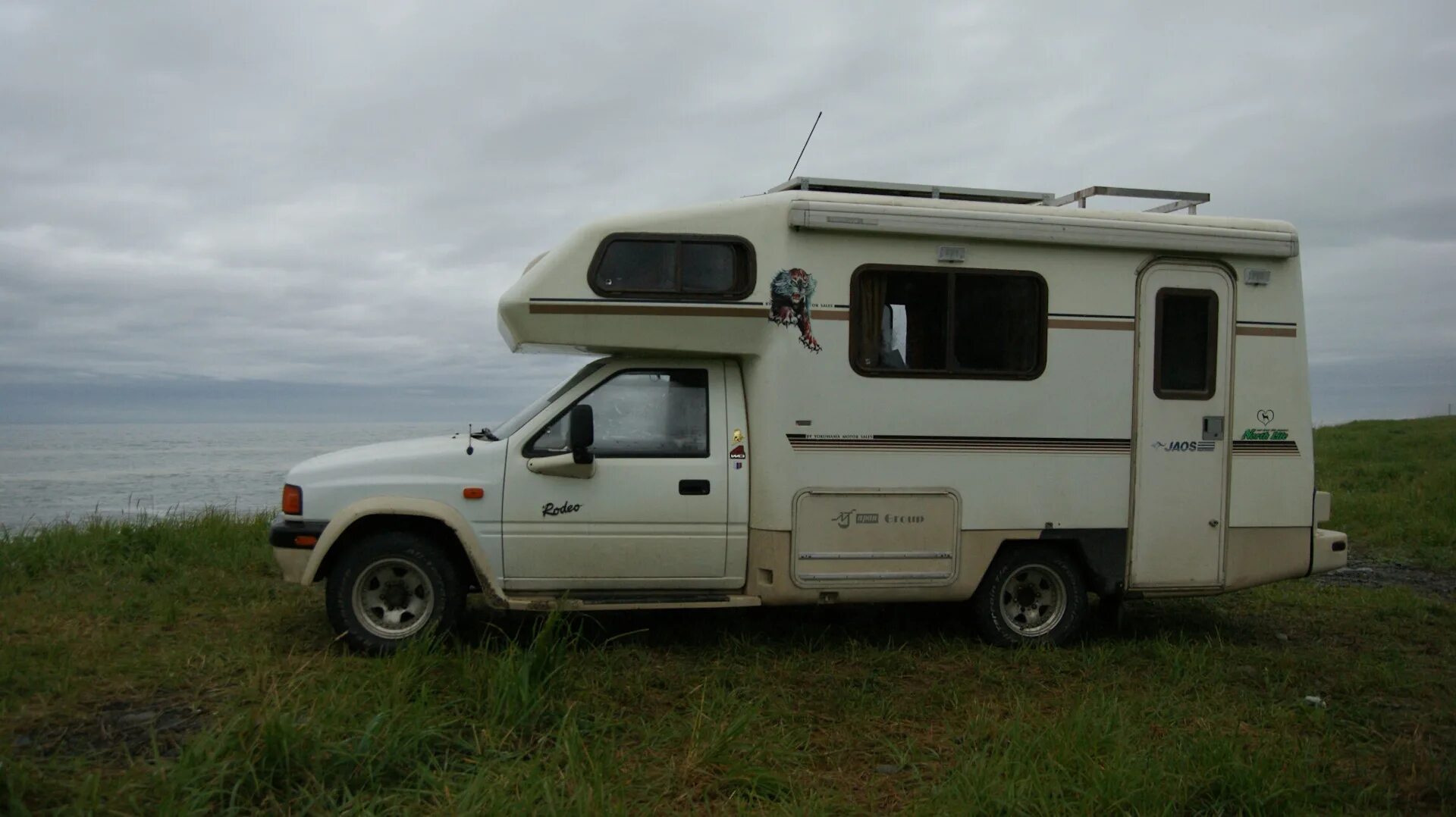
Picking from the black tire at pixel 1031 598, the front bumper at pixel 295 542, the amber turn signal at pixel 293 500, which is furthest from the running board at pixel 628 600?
the black tire at pixel 1031 598

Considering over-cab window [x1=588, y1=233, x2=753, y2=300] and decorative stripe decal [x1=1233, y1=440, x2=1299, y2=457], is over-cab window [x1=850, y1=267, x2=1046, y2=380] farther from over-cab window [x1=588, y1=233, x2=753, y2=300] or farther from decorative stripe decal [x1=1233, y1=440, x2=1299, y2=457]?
decorative stripe decal [x1=1233, y1=440, x2=1299, y2=457]

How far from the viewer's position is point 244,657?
18.5 feet

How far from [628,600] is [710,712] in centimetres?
123

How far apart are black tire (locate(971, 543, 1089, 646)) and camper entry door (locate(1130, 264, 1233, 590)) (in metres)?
0.40

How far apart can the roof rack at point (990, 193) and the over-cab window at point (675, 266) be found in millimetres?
682

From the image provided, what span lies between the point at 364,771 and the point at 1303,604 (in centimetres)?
738

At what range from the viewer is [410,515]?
19.7 ft

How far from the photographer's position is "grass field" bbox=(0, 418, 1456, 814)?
3.97 meters

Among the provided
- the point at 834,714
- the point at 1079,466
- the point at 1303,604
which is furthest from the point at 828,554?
the point at 1303,604

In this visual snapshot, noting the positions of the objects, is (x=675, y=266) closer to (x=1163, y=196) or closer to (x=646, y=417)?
(x=646, y=417)

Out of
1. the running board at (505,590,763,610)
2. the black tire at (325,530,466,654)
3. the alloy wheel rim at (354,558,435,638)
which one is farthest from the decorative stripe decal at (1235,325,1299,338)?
the alloy wheel rim at (354,558,435,638)

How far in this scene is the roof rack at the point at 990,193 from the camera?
655 cm

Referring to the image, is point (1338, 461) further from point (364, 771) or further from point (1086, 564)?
point (364, 771)

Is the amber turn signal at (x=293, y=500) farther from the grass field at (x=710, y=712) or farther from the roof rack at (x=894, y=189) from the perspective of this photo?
the roof rack at (x=894, y=189)
